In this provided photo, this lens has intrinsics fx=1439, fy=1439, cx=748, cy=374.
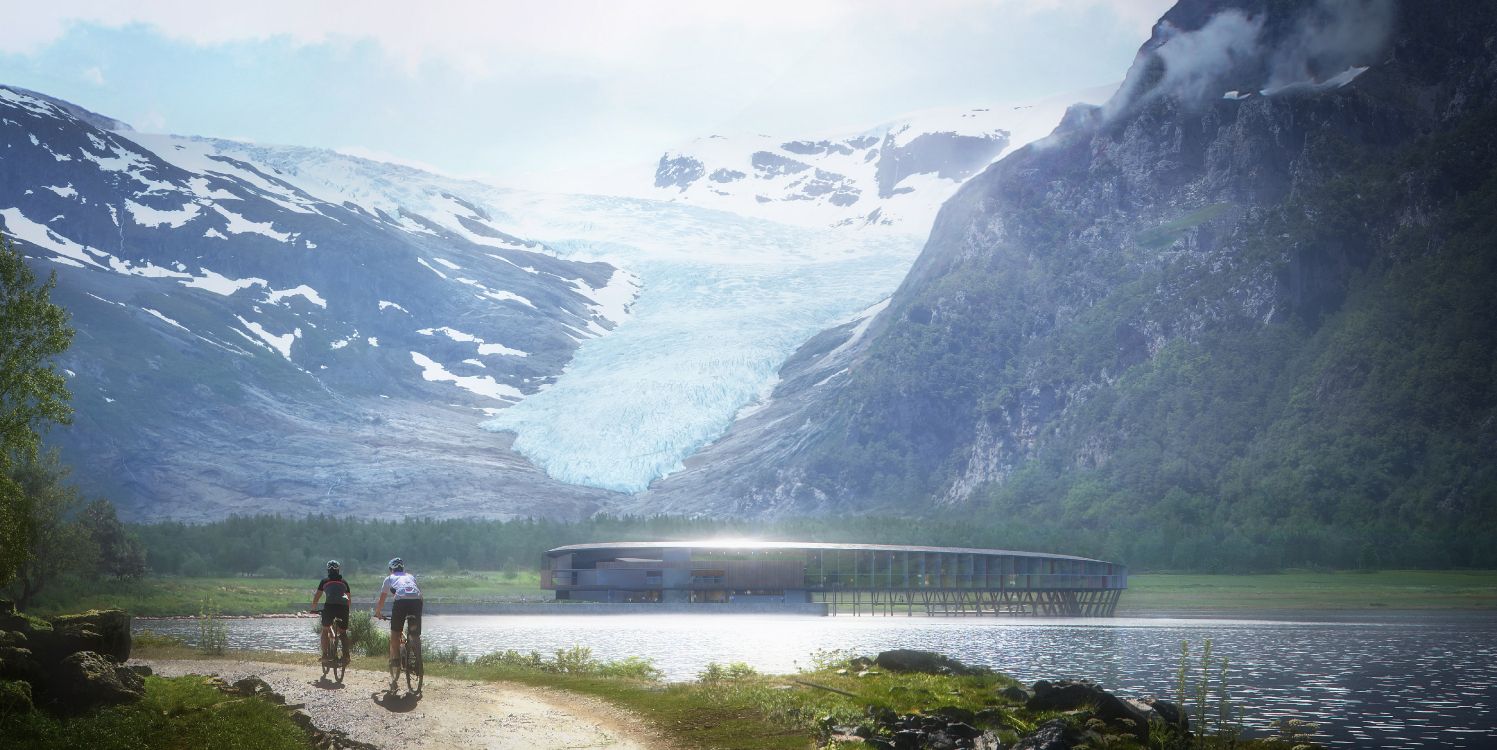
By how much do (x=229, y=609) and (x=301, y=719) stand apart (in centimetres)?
12421

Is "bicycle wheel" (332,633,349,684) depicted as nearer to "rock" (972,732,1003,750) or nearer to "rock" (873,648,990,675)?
"rock" (972,732,1003,750)

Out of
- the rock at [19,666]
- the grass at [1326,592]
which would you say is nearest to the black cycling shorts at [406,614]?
the rock at [19,666]

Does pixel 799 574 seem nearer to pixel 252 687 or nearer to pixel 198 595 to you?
pixel 198 595

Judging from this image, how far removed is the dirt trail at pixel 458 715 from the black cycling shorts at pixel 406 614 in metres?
1.94

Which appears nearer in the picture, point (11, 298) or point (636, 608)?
point (11, 298)

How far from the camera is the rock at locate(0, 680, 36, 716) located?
31.7 m

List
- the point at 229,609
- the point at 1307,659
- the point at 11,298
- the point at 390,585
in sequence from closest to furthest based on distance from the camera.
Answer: the point at 390,585 < the point at 11,298 < the point at 1307,659 < the point at 229,609

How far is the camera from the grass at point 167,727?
31.0 meters

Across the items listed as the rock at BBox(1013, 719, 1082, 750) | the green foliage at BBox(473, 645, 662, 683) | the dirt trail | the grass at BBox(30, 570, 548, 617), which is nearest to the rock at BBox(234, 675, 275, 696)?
the dirt trail

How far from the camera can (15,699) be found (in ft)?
105

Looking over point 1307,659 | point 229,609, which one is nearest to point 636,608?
point 229,609

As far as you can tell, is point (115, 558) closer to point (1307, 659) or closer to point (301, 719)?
point (1307, 659)

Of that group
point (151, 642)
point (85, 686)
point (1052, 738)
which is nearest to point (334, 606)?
point (85, 686)

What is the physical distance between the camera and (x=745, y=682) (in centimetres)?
4953
